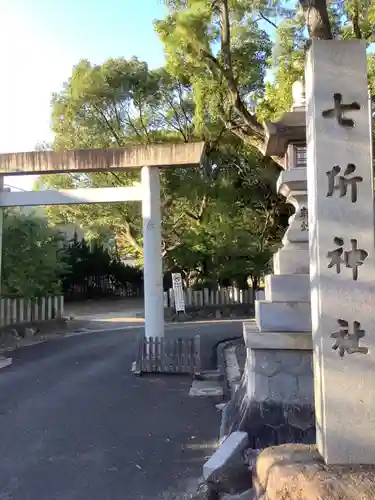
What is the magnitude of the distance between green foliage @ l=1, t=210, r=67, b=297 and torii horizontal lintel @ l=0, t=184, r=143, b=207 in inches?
131

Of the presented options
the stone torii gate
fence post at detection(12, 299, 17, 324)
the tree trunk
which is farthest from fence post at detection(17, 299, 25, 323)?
the tree trunk

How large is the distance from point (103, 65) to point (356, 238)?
16699 millimetres

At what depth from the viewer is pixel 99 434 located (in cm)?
570

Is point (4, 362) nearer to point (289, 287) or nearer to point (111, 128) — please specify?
point (289, 287)

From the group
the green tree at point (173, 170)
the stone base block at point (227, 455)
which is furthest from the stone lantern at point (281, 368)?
the green tree at point (173, 170)

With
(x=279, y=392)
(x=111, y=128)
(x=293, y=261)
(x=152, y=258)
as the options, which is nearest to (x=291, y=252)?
(x=293, y=261)

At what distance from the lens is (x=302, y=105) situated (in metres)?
5.89

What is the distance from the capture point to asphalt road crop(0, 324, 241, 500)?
438cm

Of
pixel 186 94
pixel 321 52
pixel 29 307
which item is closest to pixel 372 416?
pixel 321 52

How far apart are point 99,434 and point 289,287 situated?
2846mm

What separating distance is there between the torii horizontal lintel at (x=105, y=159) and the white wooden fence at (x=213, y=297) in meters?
10.6

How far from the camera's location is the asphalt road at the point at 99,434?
438 cm

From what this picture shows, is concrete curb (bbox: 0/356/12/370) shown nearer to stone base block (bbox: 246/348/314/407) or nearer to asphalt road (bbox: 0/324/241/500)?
asphalt road (bbox: 0/324/241/500)

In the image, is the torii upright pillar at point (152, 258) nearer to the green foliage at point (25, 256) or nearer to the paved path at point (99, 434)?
the paved path at point (99, 434)
